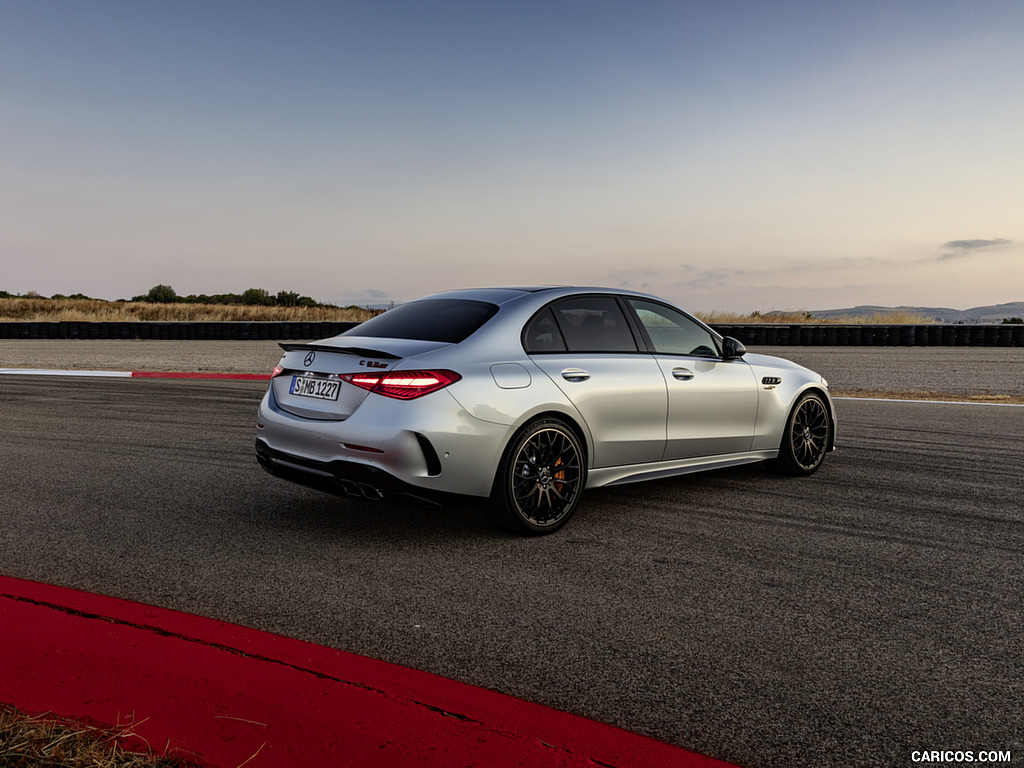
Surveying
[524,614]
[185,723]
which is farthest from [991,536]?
[185,723]

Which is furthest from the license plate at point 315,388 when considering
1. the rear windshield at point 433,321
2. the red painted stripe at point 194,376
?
the red painted stripe at point 194,376

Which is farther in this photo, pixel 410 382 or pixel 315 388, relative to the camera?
pixel 315 388

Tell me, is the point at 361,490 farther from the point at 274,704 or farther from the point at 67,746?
the point at 67,746

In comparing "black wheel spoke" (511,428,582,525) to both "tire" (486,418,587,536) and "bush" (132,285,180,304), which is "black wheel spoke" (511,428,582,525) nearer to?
"tire" (486,418,587,536)

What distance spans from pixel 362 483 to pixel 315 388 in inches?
28.7

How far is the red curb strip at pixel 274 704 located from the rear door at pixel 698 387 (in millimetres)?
3350

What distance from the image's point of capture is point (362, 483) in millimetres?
4684

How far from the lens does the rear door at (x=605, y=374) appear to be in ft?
17.4

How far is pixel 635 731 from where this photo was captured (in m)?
2.79

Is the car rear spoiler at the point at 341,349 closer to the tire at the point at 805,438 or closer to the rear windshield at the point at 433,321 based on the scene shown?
the rear windshield at the point at 433,321

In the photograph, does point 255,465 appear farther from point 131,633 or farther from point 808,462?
point 808,462

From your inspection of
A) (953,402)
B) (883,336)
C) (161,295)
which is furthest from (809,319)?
(161,295)

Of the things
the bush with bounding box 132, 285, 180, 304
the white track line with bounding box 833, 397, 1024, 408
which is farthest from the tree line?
the white track line with bounding box 833, 397, 1024, 408

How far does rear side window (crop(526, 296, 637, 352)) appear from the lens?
546 centimetres
